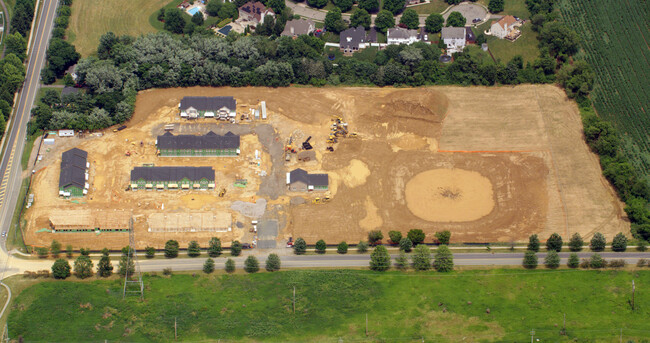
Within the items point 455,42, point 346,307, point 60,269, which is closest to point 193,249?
point 60,269

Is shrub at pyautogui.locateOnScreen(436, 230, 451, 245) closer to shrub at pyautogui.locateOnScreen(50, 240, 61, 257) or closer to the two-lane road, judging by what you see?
shrub at pyautogui.locateOnScreen(50, 240, 61, 257)

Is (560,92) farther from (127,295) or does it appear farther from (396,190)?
(127,295)

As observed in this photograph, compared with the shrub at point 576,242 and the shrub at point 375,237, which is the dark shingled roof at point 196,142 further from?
the shrub at point 576,242

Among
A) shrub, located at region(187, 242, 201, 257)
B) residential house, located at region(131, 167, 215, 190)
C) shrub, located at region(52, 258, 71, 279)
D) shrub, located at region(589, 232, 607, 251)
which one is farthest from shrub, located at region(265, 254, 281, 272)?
shrub, located at region(589, 232, 607, 251)

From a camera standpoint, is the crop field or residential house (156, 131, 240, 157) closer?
residential house (156, 131, 240, 157)

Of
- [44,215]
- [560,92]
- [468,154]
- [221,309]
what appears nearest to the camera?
[221,309]

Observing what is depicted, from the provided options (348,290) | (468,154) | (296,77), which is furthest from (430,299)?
(296,77)
